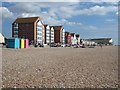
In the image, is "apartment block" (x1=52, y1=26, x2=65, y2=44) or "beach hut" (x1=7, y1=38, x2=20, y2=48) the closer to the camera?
"beach hut" (x1=7, y1=38, x2=20, y2=48)

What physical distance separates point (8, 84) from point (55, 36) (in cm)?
11880

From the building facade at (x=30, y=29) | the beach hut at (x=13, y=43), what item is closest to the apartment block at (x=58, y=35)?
the building facade at (x=30, y=29)

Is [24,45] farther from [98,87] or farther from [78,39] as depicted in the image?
[78,39]

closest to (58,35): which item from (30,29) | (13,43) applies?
(30,29)

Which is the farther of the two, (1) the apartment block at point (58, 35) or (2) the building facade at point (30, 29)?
(1) the apartment block at point (58, 35)

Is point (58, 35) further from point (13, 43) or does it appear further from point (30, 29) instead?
point (13, 43)

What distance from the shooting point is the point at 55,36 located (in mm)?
127000

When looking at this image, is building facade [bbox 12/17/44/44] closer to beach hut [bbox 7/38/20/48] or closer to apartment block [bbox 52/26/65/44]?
apartment block [bbox 52/26/65/44]

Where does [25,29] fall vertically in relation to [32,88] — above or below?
above

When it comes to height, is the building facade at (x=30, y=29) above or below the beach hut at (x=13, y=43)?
above

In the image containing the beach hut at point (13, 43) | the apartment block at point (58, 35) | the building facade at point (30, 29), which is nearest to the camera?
the beach hut at point (13, 43)

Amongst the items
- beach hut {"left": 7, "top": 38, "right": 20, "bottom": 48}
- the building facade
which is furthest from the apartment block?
beach hut {"left": 7, "top": 38, "right": 20, "bottom": 48}

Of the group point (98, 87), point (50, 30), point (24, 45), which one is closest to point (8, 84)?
point (98, 87)

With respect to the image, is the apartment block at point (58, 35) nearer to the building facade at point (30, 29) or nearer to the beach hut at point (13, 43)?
the building facade at point (30, 29)
